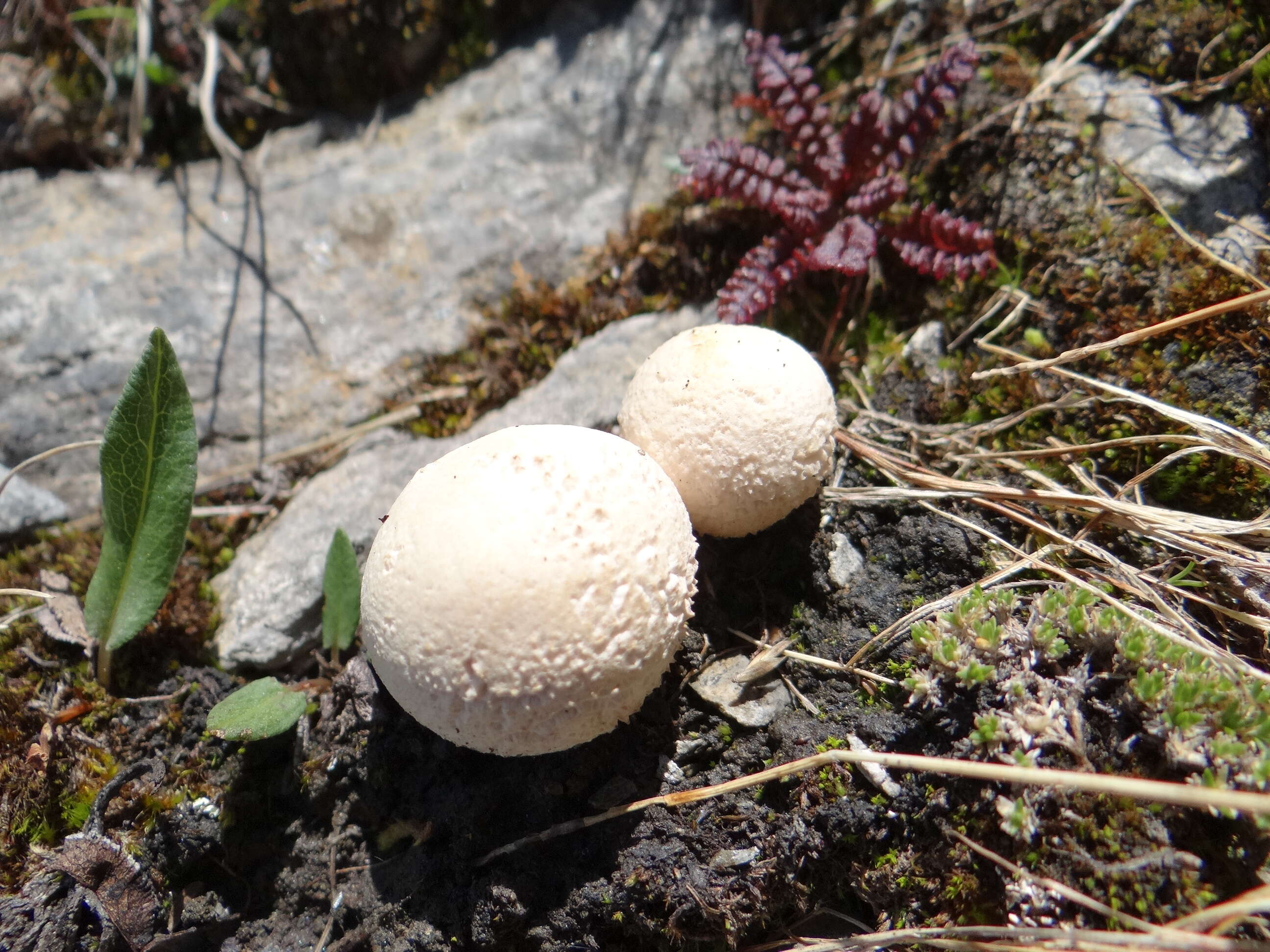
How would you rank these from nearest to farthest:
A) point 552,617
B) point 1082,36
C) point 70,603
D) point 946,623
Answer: point 552,617
point 946,623
point 70,603
point 1082,36

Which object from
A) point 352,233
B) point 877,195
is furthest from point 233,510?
point 877,195

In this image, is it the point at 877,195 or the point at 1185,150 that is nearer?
the point at 1185,150

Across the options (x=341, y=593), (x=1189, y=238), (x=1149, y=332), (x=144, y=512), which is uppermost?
(x=1189, y=238)

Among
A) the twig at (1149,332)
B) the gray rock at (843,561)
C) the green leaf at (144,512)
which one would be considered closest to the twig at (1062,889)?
the gray rock at (843,561)

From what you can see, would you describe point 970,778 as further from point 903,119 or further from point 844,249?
point 903,119

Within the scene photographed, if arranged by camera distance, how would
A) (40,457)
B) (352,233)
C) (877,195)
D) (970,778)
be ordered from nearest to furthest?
(970,778) → (40,457) → (877,195) → (352,233)

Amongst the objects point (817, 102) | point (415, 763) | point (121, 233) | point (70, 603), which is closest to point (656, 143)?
point (817, 102)

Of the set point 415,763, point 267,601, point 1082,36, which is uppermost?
point 1082,36

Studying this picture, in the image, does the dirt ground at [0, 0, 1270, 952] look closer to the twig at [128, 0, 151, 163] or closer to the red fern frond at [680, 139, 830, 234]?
the red fern frond at [680, 139, 830, 234]

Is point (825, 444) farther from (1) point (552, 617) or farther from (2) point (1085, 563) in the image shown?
(1) point (552, 617)
